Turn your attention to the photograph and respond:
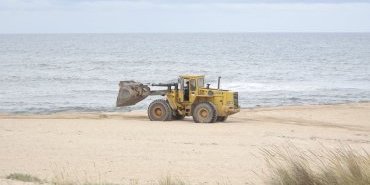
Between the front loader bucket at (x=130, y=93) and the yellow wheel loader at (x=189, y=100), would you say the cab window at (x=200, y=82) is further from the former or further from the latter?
the front loader bucket at (x=130, y=93)

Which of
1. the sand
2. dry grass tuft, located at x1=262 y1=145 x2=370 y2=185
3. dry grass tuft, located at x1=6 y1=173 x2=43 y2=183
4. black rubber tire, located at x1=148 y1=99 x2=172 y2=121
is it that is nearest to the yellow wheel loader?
black rubber tire, located at x1=148 y1=99 x2=172 y2=121

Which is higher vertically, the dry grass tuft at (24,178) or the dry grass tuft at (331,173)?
the dry grass tuft at (331,173)

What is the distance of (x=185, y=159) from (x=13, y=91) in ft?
85.8

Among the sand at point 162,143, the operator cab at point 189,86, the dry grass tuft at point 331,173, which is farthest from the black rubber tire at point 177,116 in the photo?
the dry grass tuft at point 331,173

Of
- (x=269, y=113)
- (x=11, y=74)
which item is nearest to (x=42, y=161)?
(x=269, y=113)

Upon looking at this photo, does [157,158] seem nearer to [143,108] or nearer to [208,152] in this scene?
[208,152]

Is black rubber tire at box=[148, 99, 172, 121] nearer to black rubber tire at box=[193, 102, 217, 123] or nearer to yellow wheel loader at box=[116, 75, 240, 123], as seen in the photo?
yellow wheel loader at box=[116, 75, 240, 123]

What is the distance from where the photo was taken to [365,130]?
73.5ft

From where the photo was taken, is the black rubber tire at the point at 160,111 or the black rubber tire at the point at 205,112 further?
the black rubber tire at the point at 160,111

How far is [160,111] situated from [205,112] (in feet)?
5.74

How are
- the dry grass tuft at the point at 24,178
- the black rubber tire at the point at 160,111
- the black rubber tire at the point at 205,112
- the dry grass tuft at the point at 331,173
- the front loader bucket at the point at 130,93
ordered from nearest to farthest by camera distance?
the dry grass tuft at the point at 331,173 < the dry grass tuft at the point at 24,178 < the black rubber tire at the point at 205,112 < the black rubber tire at the point at 160,111 < the front loader bucket at the point at 130,93

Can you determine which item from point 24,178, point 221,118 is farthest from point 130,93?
point 24,178

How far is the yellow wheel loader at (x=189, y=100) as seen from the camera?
2241cm

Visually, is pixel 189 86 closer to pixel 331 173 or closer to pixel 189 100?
pixel 189 100
